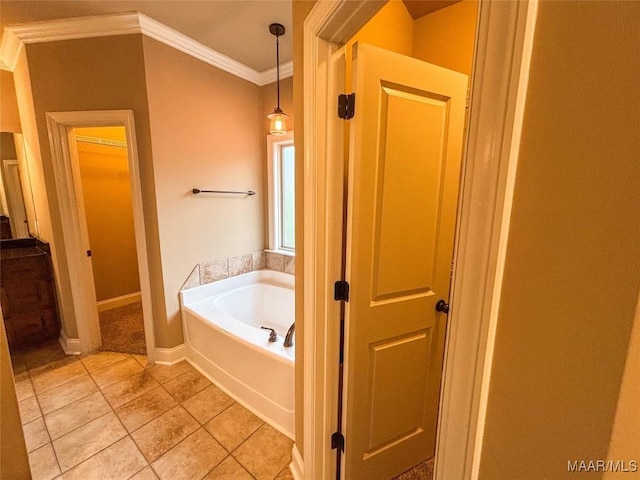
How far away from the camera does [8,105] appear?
8.04 ft

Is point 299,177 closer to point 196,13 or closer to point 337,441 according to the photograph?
point 337,441

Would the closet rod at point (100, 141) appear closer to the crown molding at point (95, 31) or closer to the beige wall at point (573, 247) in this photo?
the crown molding at point (95, 31)

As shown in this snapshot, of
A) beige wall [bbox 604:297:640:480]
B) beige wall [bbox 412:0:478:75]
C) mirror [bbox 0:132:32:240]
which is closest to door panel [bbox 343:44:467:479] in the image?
beige wall [bbox 412:0:478:75]

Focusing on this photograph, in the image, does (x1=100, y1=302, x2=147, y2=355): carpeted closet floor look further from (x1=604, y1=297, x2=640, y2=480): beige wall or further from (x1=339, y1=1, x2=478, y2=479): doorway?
(x1=604, y1=297, x2=640, y2=480): beige wall

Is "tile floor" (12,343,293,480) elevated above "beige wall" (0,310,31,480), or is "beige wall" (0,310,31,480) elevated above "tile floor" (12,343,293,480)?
"beige wall" (0,310,31,480)

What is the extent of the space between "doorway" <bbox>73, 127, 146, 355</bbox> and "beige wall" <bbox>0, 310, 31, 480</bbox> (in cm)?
216

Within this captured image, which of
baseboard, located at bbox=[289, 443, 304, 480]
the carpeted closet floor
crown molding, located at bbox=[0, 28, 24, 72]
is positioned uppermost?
crown molding, located at bbox=[0, 28, 24, 72]

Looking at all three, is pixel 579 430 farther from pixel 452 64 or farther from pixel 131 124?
pixel 131 124

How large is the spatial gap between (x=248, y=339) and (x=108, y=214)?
9.35 feet

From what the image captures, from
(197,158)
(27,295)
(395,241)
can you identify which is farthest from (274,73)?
(27,295)

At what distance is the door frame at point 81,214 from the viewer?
2055 mm

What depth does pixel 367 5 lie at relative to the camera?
817 millimetres

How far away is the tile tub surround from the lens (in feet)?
8.06

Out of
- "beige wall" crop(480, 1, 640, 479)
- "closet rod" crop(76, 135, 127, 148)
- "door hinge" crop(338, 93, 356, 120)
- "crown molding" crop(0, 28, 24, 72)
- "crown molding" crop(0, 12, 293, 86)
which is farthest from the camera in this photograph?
"closet rod" crop(76, 135, 127, 148)
